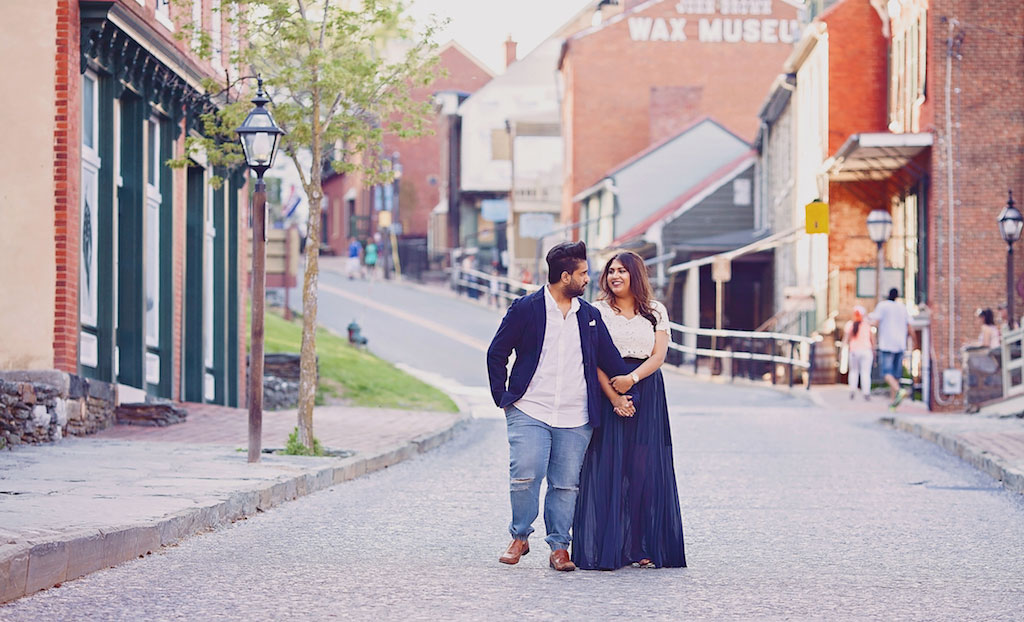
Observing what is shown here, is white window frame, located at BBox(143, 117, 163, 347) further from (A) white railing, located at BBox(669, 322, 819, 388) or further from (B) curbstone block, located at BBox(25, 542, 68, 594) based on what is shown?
(B) curbstone block, located at BBox(25, 542, 68, 594)

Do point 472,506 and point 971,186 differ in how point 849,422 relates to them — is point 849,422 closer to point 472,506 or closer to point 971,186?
point 971,186

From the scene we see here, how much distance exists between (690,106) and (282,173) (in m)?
28.9

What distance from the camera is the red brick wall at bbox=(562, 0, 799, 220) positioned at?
58000 mm

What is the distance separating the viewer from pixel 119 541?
28.2 feet

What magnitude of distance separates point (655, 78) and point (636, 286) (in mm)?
50455

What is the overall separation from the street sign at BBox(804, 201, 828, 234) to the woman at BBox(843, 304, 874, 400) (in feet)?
15.2

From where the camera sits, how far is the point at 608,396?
8688 mm

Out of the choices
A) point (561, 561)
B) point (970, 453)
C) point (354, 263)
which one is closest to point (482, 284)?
point (354, 263)

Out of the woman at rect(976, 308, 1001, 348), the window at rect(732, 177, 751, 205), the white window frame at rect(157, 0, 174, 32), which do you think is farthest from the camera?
the window at rect(732, 177, 751, 205)

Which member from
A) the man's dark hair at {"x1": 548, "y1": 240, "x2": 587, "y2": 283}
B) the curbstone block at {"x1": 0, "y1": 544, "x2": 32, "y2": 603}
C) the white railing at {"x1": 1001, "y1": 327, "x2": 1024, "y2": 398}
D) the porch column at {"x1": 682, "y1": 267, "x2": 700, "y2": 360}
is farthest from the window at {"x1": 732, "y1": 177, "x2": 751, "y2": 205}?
the curbstone block at {"x1": 0, "y1": 544, "x2": 32, "y2": 603}

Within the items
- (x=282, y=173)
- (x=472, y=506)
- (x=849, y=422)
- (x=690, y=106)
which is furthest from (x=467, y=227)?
(x=472, y=506)

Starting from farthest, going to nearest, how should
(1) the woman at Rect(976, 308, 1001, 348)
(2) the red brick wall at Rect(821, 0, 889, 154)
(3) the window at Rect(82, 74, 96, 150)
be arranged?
(2) the red brick wall at Rect(821, 0, 889, 154)
(1) the woman at Rect(976, 308, 1001, 348)
(3) the window at Rect(82, 74, 96, 150)

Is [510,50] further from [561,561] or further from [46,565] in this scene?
[46,565]

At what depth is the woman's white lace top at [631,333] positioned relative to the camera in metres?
8.82
